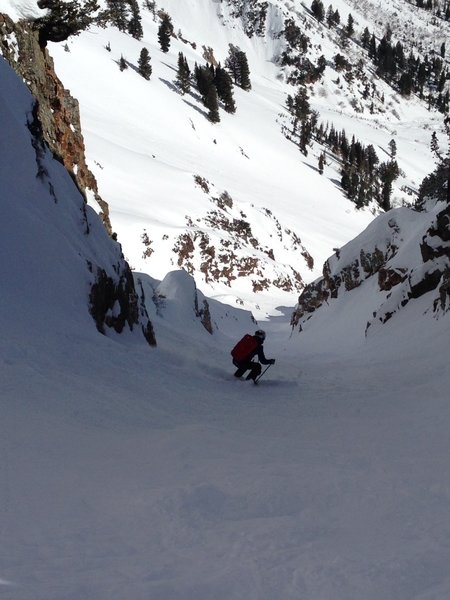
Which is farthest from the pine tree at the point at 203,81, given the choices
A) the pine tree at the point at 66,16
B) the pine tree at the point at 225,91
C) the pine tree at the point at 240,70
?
the pine tree at the point at 66,16

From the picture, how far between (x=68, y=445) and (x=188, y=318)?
54.3ft

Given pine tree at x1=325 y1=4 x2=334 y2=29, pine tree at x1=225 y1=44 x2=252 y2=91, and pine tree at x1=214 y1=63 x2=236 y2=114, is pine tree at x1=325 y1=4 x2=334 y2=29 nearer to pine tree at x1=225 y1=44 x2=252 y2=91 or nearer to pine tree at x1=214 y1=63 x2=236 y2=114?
pine tree at x1=225 y1=44 x2=252 y2=91

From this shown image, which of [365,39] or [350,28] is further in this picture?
[350,28]

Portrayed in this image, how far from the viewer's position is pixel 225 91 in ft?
300

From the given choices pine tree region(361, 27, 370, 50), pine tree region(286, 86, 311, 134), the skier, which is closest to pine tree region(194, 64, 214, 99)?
pine tree region(286, 86, 311, 134)

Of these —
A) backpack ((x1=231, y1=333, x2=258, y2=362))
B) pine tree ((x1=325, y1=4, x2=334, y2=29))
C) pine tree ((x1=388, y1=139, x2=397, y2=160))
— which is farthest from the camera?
pine tree ((x1=325, y1=4, x2=334, y2=29))

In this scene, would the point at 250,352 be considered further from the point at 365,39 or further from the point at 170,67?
the point at 365,39

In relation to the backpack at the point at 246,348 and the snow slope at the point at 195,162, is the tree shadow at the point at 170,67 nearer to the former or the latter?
the snow slope at the point at 195,162

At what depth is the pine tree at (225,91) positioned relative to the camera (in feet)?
294

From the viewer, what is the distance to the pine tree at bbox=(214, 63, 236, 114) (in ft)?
294

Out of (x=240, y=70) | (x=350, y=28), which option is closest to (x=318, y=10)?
(x=350, y=28)

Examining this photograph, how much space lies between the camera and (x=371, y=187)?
96000 millimetres

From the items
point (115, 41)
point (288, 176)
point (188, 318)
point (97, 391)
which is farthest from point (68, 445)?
point (115, 41)

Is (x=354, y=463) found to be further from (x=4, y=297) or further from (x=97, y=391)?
(x=4, y=297)
